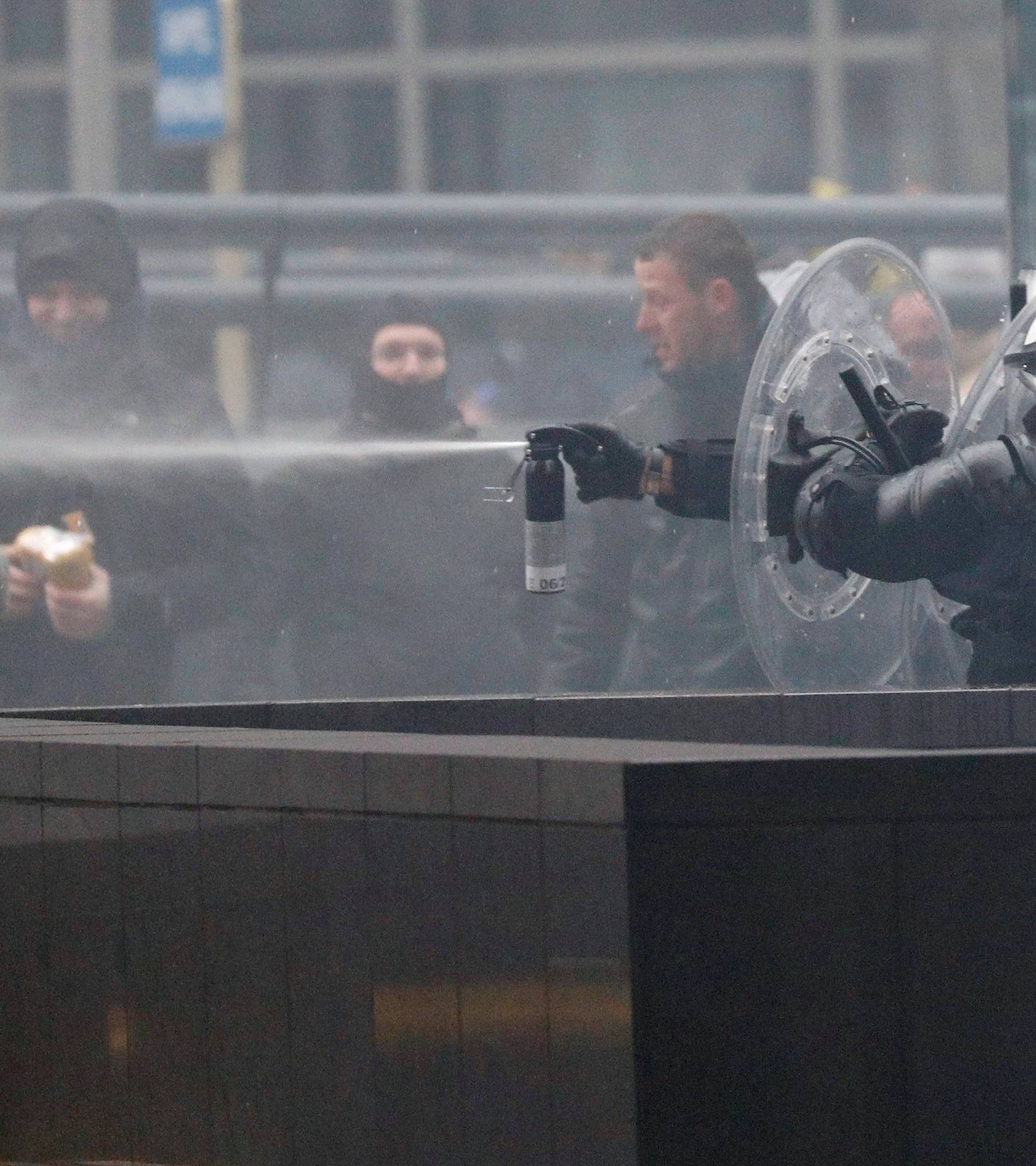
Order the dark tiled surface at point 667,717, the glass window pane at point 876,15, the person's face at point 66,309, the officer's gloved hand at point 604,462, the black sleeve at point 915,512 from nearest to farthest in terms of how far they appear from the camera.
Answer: the dark tiled surface at point 667,717 → the black sleeve at point 915,512 → the officer's gloved hand at point 604,462 → the person's face at point 66,309 → the glass window pane at point 876,15

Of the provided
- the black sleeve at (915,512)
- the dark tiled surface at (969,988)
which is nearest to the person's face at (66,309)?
the black sleeve at (915,512)

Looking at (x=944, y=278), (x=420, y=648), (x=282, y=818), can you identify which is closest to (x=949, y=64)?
(x=944, y=278)

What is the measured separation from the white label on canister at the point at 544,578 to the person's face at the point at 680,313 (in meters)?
1.30

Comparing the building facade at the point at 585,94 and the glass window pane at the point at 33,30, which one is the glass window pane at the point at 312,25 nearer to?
the building facade at the point at 585,94

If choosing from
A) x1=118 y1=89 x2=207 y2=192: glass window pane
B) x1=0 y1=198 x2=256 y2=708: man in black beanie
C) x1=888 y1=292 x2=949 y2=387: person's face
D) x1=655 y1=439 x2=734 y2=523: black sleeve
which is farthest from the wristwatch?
x1=118 y1=89 x2=207 y2=192: glass window pane

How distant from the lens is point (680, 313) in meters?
6.18

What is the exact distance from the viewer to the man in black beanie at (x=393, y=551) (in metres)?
6.39

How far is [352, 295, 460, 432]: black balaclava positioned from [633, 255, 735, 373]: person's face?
48cm

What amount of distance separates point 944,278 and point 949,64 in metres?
0.50

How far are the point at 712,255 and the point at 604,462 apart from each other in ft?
3.01

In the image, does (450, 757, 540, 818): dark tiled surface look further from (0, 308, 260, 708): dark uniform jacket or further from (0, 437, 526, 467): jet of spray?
(0, 437, 526, 467): jet of spray

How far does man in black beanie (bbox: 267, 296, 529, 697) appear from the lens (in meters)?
6.39

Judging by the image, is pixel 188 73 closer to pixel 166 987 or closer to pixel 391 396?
pixel 391 396

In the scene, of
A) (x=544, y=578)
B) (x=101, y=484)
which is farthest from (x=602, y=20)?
(x=544, y=578)
